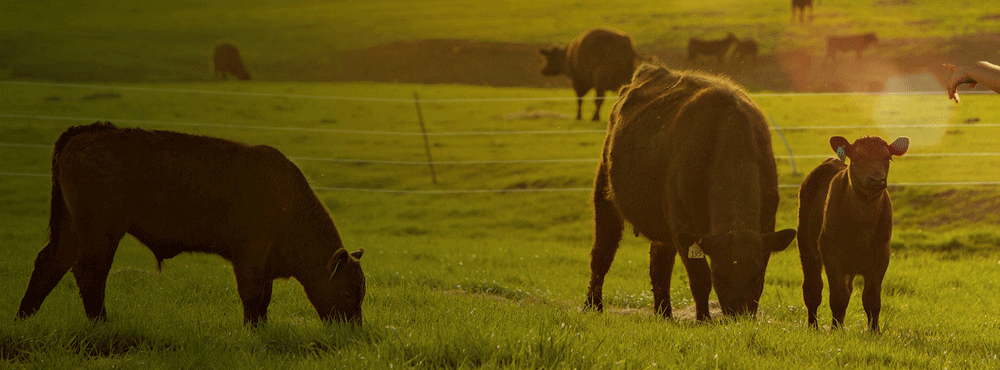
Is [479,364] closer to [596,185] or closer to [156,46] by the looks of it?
[596,185]

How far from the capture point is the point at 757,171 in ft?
24.4

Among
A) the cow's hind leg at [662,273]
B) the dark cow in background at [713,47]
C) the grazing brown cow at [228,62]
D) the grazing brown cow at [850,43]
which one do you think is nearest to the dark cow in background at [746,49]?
the dark cow in background at [713,47]

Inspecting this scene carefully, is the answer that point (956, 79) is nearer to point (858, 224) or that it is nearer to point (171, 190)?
point (858, 224)

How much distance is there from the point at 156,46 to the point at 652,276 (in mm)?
51751

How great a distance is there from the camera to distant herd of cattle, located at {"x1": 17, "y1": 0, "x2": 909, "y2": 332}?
683 centimetres

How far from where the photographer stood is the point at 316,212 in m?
7.18

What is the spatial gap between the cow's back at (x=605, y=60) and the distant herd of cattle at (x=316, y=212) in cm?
2163

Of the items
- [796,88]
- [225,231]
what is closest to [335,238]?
[225,231]

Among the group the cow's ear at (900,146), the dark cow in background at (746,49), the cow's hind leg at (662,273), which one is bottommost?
the dark cow in background at (746,49)

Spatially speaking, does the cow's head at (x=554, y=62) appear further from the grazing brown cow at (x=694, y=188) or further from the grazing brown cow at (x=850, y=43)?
the grazing brown cow at (x=694, y=188)

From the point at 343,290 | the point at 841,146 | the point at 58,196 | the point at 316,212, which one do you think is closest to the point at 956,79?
the point at 841,146

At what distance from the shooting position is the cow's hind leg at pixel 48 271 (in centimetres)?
696

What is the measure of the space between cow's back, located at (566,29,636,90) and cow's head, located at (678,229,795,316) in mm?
22804

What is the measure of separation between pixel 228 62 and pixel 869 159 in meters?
47.3
